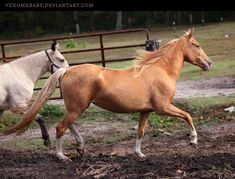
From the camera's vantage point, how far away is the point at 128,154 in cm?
707

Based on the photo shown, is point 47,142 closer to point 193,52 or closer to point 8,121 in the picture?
point 8,121

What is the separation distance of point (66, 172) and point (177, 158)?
142 cm

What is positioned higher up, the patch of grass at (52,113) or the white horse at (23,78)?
the white horse at (23,78)

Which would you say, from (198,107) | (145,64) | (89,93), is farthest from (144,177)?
(198,107)

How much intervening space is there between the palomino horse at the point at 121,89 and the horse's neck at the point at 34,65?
192 cm

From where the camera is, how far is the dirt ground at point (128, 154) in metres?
5.84

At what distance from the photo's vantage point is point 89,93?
671 centimetres

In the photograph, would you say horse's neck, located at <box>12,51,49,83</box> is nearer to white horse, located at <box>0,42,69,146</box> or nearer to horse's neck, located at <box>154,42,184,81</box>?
white horse, located at <box>0,42,69,146</box>

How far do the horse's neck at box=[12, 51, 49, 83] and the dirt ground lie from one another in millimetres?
1111

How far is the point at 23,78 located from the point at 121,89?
8.26 feet

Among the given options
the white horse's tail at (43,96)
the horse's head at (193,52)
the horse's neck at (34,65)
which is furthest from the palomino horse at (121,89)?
the horse's neck at (34,65)

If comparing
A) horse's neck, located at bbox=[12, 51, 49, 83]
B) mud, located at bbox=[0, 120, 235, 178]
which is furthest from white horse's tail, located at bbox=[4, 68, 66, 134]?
horse's neck, located at bbox=[12, 51, 49, 83]

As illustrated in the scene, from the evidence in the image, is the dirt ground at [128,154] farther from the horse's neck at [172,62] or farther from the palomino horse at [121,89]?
the horse's neck at [172,62]
